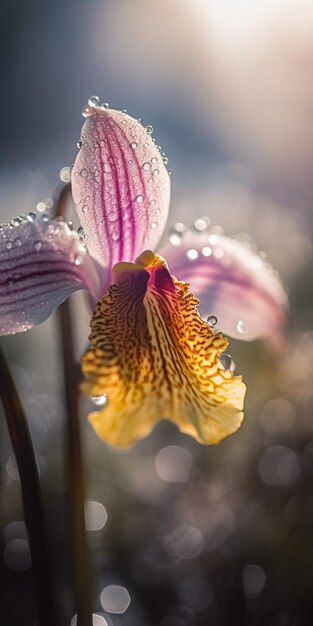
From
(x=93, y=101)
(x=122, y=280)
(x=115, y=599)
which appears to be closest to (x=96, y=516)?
(x=115, y=599)

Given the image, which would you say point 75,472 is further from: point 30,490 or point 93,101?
point 93,101

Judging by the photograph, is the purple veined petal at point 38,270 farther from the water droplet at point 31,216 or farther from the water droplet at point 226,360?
the water droplet at point 226,360

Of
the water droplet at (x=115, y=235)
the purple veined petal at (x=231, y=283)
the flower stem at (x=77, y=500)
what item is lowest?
the flower stem at (x=77, y=500)

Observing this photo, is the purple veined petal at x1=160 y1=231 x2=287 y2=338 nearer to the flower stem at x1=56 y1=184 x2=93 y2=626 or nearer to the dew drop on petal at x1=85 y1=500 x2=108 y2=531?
the flower stem at x1=56 y1=184 x2=93 y2=626

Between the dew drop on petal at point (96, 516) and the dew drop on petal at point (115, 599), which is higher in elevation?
the dew drop on petal at point (96, 516)

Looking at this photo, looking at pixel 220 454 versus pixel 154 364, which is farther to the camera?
pixel 220 454

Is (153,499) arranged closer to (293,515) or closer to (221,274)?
(293,515)

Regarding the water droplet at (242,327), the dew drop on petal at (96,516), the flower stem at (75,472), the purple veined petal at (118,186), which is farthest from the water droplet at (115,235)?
the dew drop on petal at (96,516)
